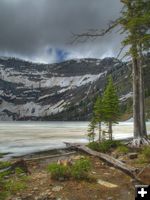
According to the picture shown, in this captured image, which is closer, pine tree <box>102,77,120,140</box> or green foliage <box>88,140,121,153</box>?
green foliage <box>88,140,121,153</box>

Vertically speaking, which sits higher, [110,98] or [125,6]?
[125,6]

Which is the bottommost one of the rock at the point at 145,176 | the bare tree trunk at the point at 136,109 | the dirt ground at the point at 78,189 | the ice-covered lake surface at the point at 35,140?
the ice-covered lake surface at the point at 35,140

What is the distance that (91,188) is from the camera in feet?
43.7

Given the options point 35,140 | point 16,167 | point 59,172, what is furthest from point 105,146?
point 35,140

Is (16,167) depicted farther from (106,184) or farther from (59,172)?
(106,184)

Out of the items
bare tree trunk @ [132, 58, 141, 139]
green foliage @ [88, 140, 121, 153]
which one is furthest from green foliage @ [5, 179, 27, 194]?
green foliage @ [88, 140, 121, 153]

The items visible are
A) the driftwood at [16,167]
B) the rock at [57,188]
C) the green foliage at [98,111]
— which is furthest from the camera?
the green foliage at [98,111]

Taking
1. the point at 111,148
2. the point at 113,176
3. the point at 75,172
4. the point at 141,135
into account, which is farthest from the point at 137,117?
the point at 75,172

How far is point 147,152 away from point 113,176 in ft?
13.9

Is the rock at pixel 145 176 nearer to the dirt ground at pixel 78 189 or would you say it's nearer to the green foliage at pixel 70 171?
the dirt ground at pixel 78 189

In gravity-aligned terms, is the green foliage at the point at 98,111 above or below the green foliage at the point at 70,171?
above

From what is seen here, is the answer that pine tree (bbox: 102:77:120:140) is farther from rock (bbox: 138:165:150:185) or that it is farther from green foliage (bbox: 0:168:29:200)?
green foliage (bbox: 0:168:29:200)

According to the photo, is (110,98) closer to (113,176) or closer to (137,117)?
(137,117)

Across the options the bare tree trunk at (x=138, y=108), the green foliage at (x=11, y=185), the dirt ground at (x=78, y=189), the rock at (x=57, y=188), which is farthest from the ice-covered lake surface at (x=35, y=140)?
the rock at (x=57, y=188)
